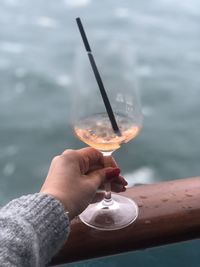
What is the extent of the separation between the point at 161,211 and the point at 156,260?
0.07 m

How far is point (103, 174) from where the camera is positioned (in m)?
0.79

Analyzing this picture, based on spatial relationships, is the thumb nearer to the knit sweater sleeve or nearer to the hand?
the hand

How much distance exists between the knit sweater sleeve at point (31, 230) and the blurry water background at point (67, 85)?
1.03 metres

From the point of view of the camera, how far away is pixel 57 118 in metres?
2.78

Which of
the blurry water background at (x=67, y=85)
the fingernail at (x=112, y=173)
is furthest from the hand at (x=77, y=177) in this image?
the blurry water background at (x=67, y=85)

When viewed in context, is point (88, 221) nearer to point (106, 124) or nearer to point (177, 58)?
point (106, 124)

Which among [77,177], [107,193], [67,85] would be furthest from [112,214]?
[67,85]

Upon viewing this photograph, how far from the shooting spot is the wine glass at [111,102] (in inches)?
30.7

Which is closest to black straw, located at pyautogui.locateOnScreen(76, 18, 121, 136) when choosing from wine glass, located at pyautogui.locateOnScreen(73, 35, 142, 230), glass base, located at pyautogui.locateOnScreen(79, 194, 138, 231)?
wine glass, located at pyautogui.locateOnScreen(73, 35, 142, 230)

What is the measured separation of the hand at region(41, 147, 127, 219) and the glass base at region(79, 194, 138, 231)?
0.05m

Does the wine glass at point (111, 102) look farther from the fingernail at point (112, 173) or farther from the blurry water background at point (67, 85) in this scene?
the blurry water background at point (67, 85)

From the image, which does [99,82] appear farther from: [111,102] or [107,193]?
[107,193]

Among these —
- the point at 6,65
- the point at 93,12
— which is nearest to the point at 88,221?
the point at 6,65

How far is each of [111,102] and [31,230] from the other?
262 mm
